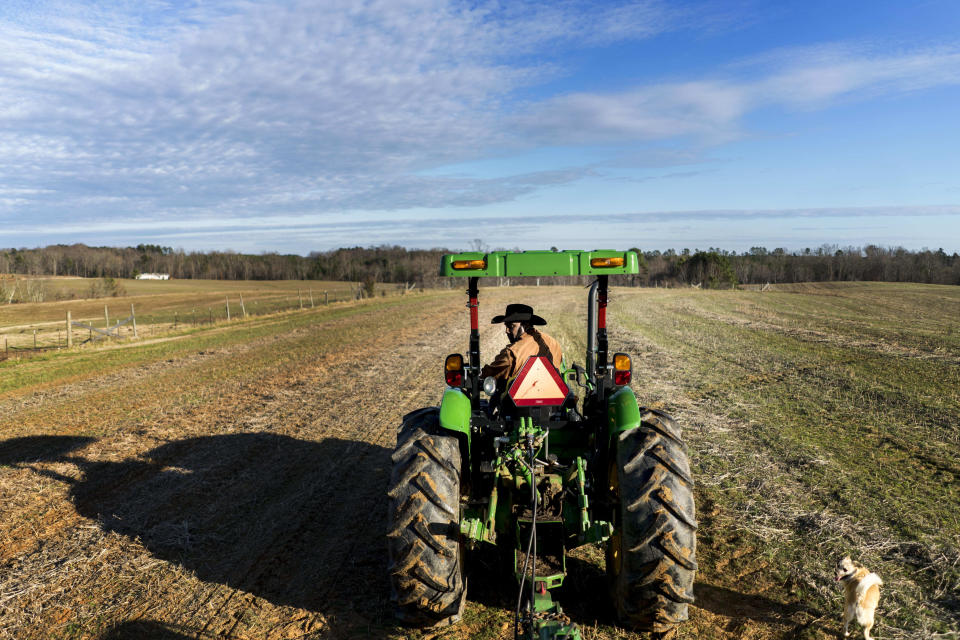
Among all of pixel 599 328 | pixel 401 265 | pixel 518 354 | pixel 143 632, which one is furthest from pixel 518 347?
pixel 401 265

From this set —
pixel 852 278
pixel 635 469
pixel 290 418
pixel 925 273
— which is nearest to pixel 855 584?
pixel 635 469

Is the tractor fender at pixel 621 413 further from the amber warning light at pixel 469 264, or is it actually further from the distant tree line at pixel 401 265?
the distant tree line at pixel 401 265

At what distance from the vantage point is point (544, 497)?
167 inches

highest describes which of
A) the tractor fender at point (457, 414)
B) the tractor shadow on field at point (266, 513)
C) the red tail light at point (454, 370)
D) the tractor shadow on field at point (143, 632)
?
the red tail light at point (454, 370)

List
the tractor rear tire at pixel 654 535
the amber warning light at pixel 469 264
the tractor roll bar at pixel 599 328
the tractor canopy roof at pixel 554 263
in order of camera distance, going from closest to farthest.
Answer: the tractor rear tire at pixel 654 535 < the tractor canopy roof at pixel 554 263 < the amber warning light at pixel 469 264 < the tractor roll bar at pixel 599 328

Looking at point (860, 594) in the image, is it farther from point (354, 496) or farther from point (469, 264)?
A: point (354, 496)

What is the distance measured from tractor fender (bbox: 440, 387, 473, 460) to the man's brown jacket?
0.36m

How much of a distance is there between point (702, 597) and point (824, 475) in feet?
11.1

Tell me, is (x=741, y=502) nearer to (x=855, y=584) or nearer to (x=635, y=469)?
(x=855, y=584)

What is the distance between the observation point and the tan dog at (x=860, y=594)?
3910 millimetres

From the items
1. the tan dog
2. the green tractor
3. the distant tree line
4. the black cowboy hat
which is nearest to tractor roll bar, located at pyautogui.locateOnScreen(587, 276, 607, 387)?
the green tractor

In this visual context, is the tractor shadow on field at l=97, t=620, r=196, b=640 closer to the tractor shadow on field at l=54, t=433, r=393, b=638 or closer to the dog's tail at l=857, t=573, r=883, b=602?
the tractor shadow on field at l=54, t=433, r=393, b=638

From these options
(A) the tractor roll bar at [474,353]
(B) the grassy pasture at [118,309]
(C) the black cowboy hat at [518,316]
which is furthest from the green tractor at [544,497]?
(B) the grassy pasture at [118,309]

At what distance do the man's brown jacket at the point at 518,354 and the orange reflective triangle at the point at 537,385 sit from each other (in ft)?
2.01
